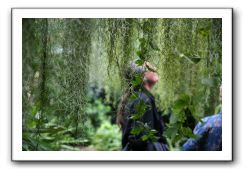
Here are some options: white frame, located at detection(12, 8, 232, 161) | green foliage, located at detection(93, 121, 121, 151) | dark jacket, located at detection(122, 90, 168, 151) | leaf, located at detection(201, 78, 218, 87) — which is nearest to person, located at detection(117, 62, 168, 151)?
dark jacket, located at detection(122, 90, 168, 151)

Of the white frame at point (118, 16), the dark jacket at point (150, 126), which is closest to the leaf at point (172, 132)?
the white frame at point (118, 16)

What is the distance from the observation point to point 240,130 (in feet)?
9.52

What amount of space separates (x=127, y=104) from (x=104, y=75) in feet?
0.69

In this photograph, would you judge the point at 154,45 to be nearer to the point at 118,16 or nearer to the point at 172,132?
the point at 118,16

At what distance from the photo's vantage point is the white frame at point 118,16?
2.86m

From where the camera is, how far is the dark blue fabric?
3.01 metres

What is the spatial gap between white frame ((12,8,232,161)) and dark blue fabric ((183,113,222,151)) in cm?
7

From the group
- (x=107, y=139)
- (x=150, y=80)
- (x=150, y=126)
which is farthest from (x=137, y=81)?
(x=107, y=139)

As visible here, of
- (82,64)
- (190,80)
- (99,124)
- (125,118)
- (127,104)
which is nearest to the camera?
(82,64)

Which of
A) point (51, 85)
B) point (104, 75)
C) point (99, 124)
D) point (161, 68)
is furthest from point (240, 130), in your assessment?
point (99, 124)

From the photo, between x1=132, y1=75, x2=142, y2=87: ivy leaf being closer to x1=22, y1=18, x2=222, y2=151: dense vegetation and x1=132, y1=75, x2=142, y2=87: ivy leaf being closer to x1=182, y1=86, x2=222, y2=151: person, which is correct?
x1=22, y1=18, x2=222, y2=151: dense vegetation

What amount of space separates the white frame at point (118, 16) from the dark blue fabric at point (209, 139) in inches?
2.9

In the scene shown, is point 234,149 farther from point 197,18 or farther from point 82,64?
point 82,64

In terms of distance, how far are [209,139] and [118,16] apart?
0.81 metres
